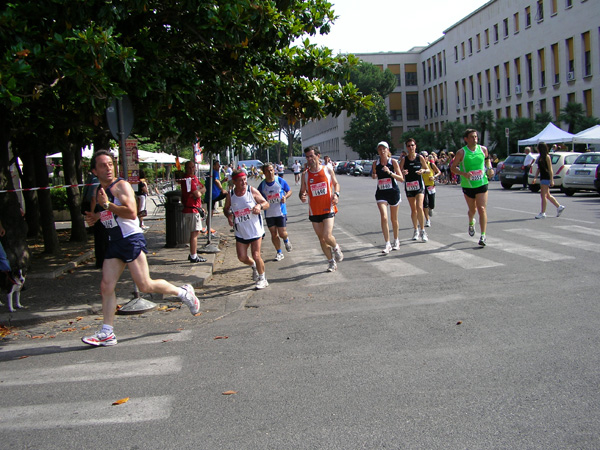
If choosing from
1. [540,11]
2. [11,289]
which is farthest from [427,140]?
[11,289]

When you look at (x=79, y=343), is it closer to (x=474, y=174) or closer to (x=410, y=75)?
(x=474, y=174)

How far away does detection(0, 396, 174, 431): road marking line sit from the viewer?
13.4 ft

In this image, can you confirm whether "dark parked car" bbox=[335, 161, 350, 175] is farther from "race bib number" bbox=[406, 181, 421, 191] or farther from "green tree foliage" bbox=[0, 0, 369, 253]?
"green tree foliage" bbox=[0, 0, 369, 253]

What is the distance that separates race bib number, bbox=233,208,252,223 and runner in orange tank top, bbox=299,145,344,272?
43.8 inches

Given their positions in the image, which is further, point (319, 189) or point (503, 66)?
point (503, 66)

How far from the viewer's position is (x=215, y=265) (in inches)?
460

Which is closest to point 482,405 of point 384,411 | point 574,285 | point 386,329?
point 384,411

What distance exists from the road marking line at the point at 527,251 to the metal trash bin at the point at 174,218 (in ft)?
21.3

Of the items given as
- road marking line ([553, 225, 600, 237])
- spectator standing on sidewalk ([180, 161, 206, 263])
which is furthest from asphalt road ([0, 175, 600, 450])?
spectator standing on sidewalk ([180, 161, 206, 263])

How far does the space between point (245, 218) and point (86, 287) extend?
8.68 ft

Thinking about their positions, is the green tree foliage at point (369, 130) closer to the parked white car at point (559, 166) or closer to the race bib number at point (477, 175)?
the parked white car at point (559, 166)

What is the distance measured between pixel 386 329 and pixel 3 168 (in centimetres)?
716

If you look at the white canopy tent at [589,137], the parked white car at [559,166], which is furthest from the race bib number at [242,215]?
the white canopy tent at [589,137]

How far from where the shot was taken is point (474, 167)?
10867 millimetres
